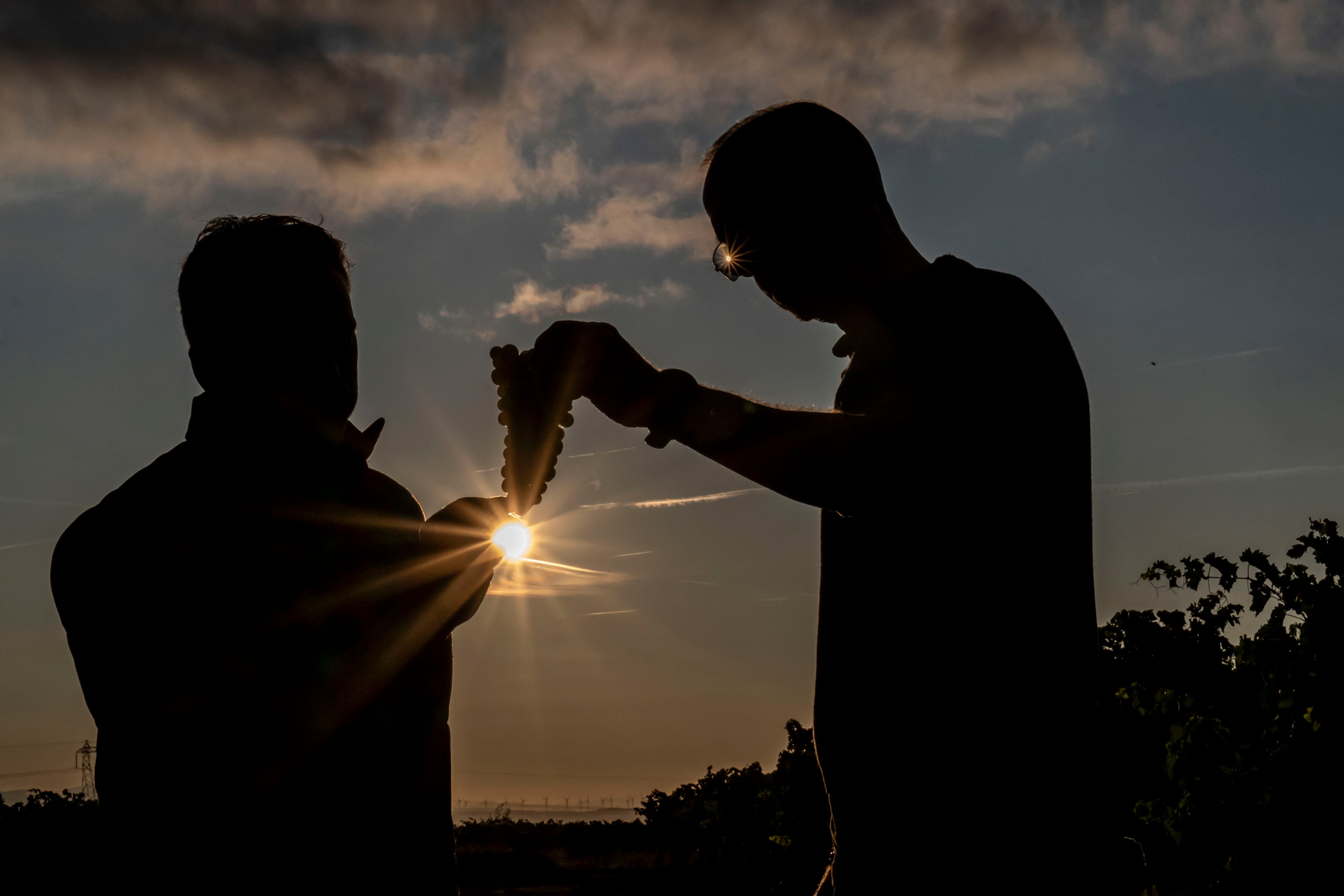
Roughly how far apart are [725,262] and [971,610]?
131 cm

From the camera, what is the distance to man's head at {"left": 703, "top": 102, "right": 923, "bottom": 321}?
2.55 metres

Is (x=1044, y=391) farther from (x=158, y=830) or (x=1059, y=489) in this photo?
(x=158, y=830)

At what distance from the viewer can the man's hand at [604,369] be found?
7.29ft

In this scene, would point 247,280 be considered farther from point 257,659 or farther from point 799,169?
point 799,169

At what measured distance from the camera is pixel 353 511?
8.18 feet

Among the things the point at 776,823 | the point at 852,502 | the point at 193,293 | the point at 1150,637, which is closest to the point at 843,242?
the point at 852,502

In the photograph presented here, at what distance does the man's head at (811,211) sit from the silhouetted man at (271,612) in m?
1.04

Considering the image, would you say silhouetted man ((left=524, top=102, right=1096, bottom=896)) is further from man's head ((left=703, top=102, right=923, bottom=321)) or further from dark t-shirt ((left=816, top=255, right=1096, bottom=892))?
man's head ((left=703, top=102, right=923, bottom=321))

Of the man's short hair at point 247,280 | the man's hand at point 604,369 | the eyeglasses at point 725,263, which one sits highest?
the eyeglasses at point 725,263

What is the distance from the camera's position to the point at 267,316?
7.91ft

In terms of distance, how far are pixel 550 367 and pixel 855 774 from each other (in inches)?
46.8

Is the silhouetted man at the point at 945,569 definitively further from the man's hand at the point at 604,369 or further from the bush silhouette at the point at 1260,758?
the bush silhouette at the point at 1260,758

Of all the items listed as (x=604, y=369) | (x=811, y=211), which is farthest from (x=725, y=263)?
(x=604, y=369)

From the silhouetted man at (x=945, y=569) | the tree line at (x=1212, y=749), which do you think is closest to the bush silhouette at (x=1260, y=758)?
the tree line at (x=1212, y=749)
